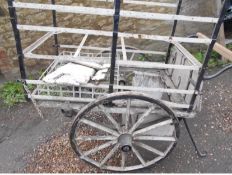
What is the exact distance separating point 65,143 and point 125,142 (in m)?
1.11

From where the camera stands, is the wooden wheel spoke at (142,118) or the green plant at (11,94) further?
the green plant at (11,94)

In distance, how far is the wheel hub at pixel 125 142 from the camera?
317 cm

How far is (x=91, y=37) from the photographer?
5273 mm

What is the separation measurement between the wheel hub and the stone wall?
252 cm

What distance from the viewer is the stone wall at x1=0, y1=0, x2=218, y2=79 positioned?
192 inches

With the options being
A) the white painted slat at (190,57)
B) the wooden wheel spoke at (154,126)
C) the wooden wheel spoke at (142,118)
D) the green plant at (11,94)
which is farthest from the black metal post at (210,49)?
the green plant at (11,94)

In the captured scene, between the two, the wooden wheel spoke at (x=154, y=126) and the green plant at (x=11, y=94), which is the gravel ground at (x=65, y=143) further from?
the wooden wheel spoke at (x=154, y=126)

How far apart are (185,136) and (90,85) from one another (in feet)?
5.73

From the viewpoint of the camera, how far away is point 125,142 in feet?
10.4

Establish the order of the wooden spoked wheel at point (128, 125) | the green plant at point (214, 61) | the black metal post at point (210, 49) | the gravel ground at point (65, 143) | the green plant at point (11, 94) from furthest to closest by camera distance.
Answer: the green plant at point (214, 61) < the green plant at point (11, 94) < the gravel ground at point (65, 143) < the wooden spoked wheel at point (128, 125) < the black metal post at point (210, 49)

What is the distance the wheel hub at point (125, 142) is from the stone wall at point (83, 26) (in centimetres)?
252

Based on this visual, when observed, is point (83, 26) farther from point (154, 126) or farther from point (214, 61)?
point (154, 126)

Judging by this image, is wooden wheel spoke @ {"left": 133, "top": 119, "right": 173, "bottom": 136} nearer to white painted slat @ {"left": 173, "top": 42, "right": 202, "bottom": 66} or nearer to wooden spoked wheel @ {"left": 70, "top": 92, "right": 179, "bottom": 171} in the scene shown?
wooden spoked wheel @ {"left": 70, "top": 92, "right": 179, "bottom": 171}

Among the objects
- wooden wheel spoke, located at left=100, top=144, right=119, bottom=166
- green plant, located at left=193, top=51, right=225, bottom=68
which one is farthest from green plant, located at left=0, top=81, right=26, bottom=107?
green plant, located at left=193, top=51, right=225, bottom=68
